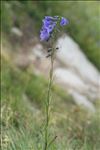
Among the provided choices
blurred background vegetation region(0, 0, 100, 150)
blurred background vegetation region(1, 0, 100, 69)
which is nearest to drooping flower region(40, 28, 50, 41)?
blurred background vegetation region(0, 0, 100, 150)

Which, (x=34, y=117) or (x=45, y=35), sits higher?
(x=45, y=35)

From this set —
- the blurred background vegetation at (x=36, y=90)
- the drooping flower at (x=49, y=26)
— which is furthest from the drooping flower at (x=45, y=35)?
the blurred background vegetation at (x=36, y=90)

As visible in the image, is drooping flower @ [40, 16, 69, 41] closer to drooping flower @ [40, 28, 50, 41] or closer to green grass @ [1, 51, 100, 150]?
drooping flower @ [40, 28, 50, 41]

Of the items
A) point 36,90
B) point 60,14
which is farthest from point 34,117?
point 60,14

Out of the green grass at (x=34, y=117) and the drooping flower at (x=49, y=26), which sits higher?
the drooping flower at (x=49, y=26)

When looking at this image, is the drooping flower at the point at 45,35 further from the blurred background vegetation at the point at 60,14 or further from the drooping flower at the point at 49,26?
the blurred background vegetation at the point at 60,14

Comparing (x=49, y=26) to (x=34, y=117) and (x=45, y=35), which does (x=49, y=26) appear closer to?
(x=45, y=35)

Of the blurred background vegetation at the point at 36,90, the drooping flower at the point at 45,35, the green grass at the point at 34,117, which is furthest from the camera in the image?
the blurred background vegetation at the point at 36,90

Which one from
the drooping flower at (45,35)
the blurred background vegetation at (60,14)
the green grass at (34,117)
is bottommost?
the green grass at (34,117)
